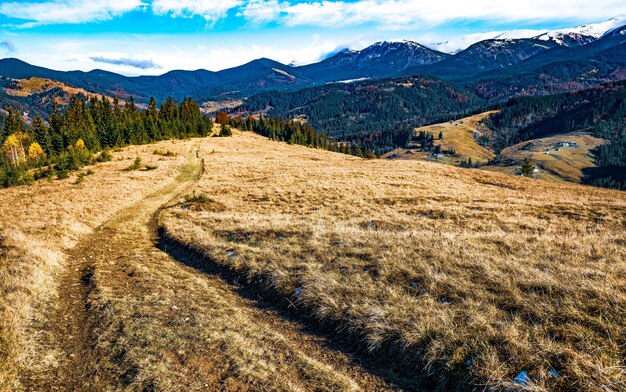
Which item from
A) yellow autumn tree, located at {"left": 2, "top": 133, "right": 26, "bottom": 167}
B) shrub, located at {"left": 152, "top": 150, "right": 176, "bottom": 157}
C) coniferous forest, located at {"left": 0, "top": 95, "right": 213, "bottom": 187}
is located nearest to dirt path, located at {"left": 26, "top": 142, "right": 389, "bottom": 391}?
coniferous forest, located at {"left": 0, "top": 95, "right": 213, "bottom": 187}

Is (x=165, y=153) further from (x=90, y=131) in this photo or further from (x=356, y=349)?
(x=356, y=349)

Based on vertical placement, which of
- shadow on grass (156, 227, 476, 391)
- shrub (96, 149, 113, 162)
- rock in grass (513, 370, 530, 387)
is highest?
shrub (96, 149, 113, 162)

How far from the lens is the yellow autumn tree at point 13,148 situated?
8450 cm

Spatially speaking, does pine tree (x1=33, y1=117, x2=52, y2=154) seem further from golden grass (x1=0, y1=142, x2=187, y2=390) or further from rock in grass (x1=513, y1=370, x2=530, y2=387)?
rock in grass (x1=513, y1=370, x2=530, y2=387)

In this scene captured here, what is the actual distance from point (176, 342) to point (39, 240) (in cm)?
1416

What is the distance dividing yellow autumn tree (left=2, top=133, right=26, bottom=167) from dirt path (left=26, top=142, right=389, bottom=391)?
95.4m

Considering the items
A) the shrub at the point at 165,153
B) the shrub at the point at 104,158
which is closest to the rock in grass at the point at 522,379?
the shrub at the point at 104,158

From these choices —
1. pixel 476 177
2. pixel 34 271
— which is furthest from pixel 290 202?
pixel 476 177

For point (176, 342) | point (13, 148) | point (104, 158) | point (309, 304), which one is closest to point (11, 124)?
point (13, 148)

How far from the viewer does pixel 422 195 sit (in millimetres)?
36219

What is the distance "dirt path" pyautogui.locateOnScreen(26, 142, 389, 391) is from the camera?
24.8 feet

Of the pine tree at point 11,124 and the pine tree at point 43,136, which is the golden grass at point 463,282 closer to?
the pine tree at point 43,136

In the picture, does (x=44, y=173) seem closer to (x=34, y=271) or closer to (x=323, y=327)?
(x=34, y=271)

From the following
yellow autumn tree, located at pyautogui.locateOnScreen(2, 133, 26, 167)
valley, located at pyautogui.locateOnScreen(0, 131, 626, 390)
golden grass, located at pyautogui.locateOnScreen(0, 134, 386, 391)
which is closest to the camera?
valley, located at pyautogui.locateOnScreen(0, 131, 626, 390)
